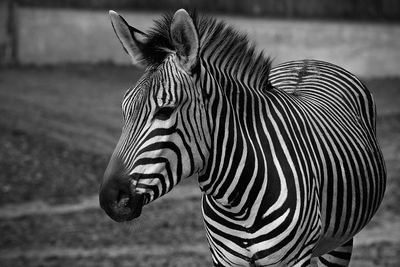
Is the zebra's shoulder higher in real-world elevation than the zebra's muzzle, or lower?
higher

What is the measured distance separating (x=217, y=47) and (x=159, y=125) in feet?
2.06

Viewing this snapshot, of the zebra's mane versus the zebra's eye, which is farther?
the zebra's mane

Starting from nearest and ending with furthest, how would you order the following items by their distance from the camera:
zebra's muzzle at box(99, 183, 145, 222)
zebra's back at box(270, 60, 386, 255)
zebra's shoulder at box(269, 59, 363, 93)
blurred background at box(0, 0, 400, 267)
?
zebra's muzzle at box(99, 183, 145, 222), zebra's back at box(270, 60, 386, 255), zebra's shoulder at box(269, 59, 363, 93), blurred background at box(0, 0, 400, 267)

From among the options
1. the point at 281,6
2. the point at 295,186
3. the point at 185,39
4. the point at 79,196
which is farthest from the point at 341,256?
the point at 281,6

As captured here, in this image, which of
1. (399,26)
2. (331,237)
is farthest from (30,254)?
(399,26)

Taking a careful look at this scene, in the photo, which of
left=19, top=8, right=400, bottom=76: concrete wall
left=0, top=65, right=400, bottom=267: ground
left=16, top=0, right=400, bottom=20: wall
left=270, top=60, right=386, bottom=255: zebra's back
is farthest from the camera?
left=16, top=0, right=400, bottom=20: wall

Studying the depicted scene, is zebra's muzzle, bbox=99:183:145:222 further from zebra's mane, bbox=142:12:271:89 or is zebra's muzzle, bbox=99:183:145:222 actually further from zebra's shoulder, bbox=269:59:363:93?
zebra's shoulder, bbox=269:59:363:93

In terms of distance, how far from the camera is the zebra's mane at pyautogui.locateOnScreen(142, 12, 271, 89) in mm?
3371

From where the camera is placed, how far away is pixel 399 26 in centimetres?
2000

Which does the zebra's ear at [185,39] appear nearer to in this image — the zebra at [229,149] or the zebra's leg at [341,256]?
the zebra at [229,149]

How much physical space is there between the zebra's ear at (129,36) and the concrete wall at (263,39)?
13.8m

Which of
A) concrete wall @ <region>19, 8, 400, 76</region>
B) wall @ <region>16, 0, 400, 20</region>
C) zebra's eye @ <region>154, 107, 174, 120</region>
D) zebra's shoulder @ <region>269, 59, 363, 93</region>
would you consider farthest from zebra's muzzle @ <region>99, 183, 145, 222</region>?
wall @ <region>16, 0, 400, 20</region>

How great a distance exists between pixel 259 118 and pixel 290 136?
20 centimetres

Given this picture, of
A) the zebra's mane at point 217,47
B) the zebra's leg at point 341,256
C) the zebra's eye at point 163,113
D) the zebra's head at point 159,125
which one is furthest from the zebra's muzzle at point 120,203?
the zebra's leg at point 341,256
